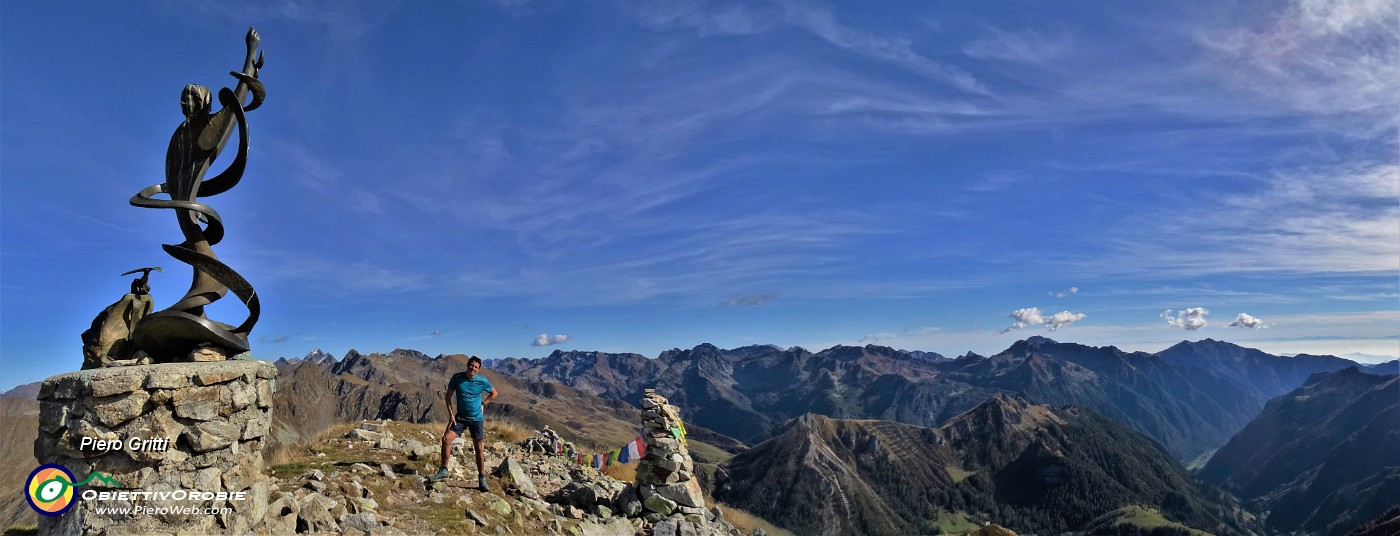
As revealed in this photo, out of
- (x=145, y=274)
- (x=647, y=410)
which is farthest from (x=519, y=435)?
(x=145, y=274)

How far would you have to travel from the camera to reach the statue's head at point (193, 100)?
38.9 ft

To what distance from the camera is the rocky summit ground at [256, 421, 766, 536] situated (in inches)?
453

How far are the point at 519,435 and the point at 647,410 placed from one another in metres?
10.7

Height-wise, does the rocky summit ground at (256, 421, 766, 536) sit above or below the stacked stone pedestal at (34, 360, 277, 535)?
below

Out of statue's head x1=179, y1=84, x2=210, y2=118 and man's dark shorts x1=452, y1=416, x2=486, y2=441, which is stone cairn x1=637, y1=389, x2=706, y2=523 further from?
statue's head x1=179, y1=84, x2=210, y2=118

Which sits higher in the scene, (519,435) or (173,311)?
(173,311)

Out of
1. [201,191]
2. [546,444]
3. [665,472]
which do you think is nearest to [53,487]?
[201,191]

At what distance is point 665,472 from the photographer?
59.8ft

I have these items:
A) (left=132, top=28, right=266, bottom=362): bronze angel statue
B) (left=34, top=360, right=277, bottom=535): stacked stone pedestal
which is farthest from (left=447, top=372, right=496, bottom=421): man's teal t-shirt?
(left=34, top=360, right=277, bottom=535): stacked stone pedestal

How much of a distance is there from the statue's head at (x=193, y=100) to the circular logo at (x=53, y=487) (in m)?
6.78

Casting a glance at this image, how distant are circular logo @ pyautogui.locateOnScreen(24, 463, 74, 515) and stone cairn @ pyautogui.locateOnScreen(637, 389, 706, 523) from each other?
1218 centimetres

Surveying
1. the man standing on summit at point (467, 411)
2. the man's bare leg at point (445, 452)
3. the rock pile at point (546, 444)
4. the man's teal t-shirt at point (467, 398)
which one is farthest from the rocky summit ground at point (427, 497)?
the rock pile at point (546, 444)

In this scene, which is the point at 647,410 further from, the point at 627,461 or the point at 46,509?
the point at 46,509

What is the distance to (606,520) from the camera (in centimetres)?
1634
